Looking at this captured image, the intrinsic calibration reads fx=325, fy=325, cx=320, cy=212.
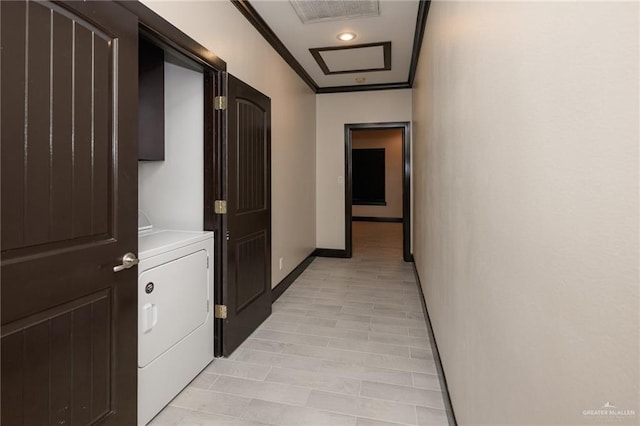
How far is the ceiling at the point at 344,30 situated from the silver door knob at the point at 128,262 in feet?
6.93

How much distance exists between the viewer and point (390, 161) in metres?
9.93

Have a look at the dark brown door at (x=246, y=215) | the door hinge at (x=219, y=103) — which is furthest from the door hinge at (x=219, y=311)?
the door hinge at (x=219, y=103)

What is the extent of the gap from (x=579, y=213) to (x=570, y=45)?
0.30 meters

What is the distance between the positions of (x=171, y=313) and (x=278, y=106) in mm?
2469

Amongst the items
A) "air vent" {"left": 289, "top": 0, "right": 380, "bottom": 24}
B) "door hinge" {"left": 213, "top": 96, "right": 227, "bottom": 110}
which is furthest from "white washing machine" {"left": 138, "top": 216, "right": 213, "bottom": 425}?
"air vent" {"left": 289, "top": 0, "right": 380, "bottom": 24}

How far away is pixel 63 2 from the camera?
1.12 meters

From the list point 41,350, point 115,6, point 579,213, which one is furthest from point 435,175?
point 41,350

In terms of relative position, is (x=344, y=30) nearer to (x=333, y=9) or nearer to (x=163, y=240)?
(x=333, y=9)

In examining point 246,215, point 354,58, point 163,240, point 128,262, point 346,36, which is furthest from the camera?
point 354,58

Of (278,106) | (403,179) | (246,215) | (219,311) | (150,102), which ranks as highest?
(278,106)

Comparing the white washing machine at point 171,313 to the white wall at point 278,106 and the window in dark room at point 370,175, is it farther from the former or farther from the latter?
the window in dark room at point 370,175

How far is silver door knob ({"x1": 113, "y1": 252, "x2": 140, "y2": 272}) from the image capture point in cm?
139

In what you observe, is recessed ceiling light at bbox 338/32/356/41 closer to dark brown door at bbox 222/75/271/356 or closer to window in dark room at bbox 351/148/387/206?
dark brown door at bbox 222/75/271/356

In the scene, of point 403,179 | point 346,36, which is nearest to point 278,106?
point 346,36
